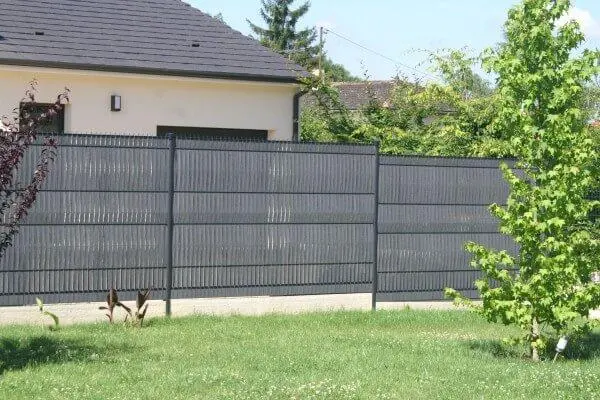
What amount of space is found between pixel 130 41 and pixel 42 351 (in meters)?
8.77

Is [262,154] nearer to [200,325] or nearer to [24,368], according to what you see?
[200,325]

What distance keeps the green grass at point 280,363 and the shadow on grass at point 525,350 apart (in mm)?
23

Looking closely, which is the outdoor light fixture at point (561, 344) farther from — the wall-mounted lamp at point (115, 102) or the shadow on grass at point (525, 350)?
the wall-mounted lamp at point (115, 102)

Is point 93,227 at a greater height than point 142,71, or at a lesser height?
lesser

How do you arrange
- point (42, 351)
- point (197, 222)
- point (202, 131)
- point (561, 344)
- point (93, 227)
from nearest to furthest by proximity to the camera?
1. point (42, 351)
2. point (561, 344)
3. point (93, 227)
4. point (197, 222)
5. point (202, 131)

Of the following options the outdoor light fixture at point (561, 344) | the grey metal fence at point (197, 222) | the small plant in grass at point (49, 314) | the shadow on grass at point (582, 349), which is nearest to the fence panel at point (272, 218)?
the grey metal fence at point (197, 222)

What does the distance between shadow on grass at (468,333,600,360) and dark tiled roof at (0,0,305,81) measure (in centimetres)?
818

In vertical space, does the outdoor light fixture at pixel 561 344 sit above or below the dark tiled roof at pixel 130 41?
below

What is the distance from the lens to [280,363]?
364 inches

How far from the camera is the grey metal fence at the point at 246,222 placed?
11.9m

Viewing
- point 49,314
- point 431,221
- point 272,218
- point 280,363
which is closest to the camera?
point 280,363

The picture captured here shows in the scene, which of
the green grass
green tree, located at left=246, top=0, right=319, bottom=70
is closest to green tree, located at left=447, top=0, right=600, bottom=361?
the green grass

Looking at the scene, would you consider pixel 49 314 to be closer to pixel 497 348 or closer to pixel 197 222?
pixel 197 222

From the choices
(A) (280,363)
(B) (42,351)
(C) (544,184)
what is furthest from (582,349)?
(B) (42,351)
